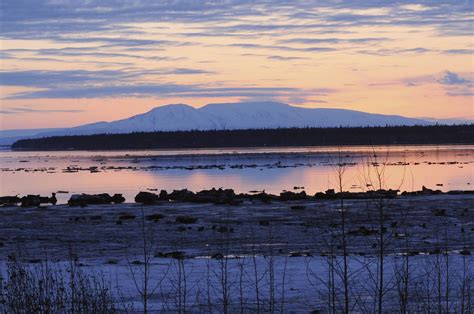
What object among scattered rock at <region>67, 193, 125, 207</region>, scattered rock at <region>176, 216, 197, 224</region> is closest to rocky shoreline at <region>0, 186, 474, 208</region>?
scattered rock at <region>67, 193, 125, 207</region>

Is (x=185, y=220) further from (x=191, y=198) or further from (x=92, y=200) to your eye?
(x=92, y=200)

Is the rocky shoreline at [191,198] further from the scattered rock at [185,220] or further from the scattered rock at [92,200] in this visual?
the scattered rock at [185,220]

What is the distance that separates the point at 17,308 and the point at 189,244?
31.5ft

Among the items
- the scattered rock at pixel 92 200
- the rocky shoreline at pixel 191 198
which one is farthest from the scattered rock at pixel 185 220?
the scattered rock at pixel 92 200

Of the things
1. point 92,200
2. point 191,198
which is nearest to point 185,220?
point 191,198

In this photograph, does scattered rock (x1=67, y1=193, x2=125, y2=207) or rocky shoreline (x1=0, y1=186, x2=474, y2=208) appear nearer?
rocky shoreline (x1=0, y1=186, x2=474, y2=208)

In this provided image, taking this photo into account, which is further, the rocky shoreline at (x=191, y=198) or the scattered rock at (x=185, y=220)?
the rocky shoreline at (x=191, y=198)

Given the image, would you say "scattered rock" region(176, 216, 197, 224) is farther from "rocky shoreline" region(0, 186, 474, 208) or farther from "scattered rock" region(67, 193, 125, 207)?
"scattered rock" region(67, 193, 125, 207)

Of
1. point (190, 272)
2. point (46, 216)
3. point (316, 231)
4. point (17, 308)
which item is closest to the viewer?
point (17, 308)

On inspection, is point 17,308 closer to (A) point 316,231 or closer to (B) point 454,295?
(B) point 454,295

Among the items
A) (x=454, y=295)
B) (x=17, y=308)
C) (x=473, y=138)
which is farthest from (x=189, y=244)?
(x=473, y=138)

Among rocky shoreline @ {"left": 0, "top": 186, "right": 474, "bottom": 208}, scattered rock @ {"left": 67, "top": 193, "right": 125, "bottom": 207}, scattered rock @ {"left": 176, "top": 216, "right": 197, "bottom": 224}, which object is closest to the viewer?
scattered rock @ {"left": 176, "top": 216, "right": 197, "bottom": 224}

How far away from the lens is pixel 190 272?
561 inches

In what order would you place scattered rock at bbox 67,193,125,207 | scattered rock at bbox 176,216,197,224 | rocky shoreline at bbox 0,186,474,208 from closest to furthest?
scattered rock at bbox 176,216,197,224 < rocky shoreline at bbox 0,186,474,208 < scattered rock at bbox 67,193,125,207
